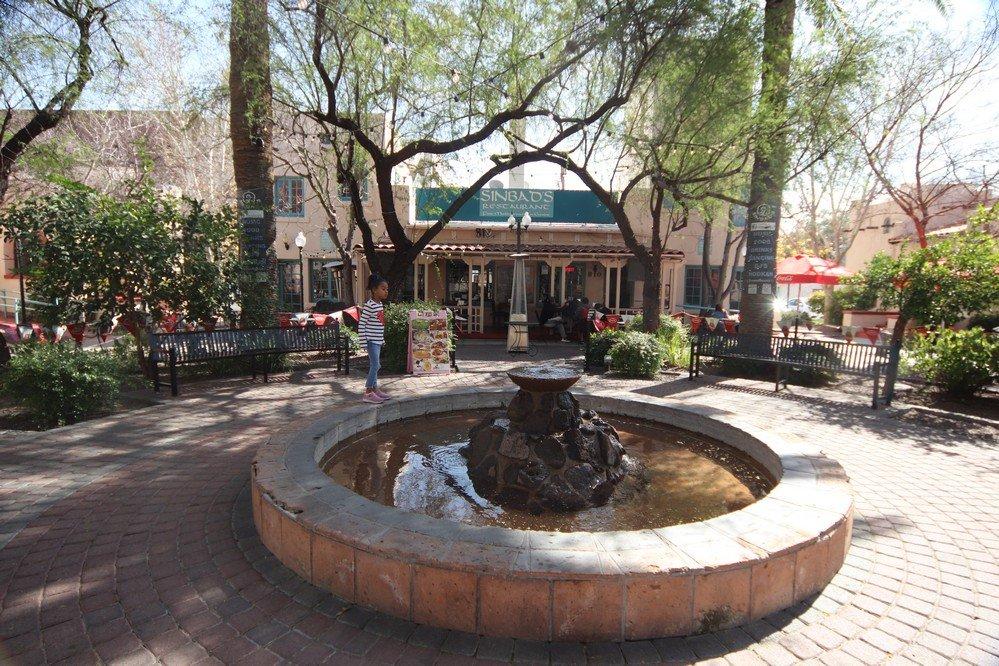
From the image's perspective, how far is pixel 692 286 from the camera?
68.4 feet

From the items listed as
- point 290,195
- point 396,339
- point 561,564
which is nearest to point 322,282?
point 290,195

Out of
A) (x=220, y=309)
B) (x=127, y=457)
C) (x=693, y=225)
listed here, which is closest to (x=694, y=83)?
(x=220, y=309)

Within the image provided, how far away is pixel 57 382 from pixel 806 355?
31.6ft

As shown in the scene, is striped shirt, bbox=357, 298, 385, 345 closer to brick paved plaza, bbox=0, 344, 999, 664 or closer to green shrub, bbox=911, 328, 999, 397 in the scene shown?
brick paved plaza, bbox=0, 344, 999, 664

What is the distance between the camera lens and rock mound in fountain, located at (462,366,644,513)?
3.82m

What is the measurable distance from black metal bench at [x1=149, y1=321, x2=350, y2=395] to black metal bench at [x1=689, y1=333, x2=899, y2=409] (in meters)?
6.29

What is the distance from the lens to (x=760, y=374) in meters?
9.15

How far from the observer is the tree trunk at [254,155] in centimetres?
864

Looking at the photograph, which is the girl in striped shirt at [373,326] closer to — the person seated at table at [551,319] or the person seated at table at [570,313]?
the person seated at table at [551,319]

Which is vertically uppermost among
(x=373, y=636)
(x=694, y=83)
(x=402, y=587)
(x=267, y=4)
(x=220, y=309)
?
(x=267, y=4)

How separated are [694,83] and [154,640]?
922 centimetres

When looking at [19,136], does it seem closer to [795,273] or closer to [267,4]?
[267,4]

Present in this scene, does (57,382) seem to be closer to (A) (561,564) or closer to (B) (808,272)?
→ (A) (561,564)

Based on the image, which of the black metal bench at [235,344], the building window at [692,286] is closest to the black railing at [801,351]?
the black metal bench at [235,344]
